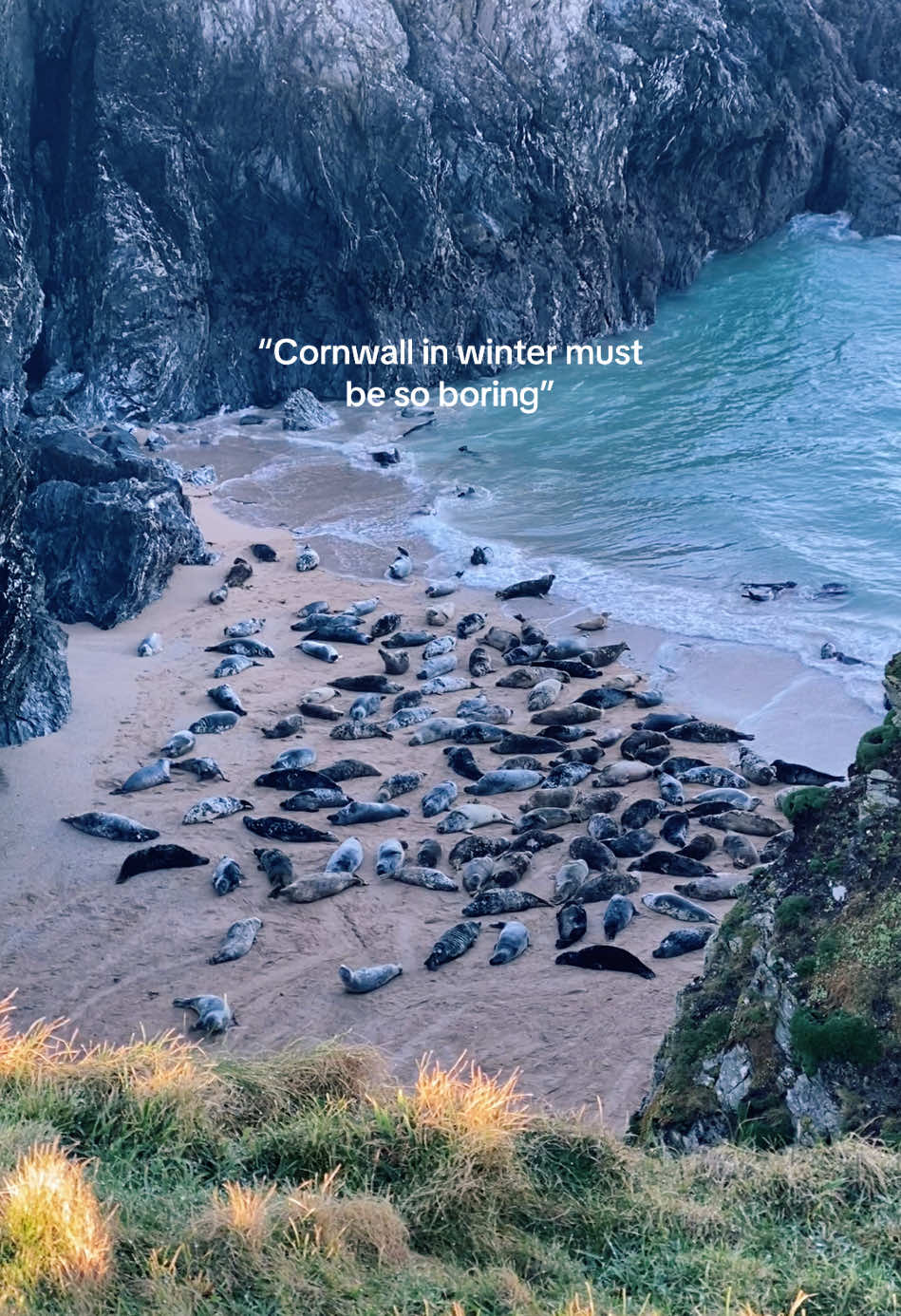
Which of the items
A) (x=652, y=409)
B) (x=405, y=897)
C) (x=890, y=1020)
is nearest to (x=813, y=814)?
(x=890, y=1020)

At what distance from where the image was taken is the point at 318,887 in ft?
34.0

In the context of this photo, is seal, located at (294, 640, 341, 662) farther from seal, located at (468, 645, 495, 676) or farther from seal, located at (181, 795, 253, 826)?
seal, located at (181, 795, 253, 826)

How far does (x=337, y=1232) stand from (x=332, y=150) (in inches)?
995

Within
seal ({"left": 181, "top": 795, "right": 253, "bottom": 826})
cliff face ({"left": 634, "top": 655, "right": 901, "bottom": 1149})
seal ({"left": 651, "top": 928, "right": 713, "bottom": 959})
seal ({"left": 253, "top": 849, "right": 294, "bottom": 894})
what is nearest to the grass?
cliff face ({"left": 634, "top": 655, "right": 901, "bottom": 1149})

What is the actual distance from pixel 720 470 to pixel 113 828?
14.3m

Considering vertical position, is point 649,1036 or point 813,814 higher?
point 813,814

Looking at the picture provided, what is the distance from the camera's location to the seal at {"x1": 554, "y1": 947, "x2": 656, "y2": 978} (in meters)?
9.19

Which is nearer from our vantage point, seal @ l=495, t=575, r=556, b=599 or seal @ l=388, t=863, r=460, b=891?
seal @ l=388, t=863, r=460, b=891

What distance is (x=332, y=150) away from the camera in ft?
88.4

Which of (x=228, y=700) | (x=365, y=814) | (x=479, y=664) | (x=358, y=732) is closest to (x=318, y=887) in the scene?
(x=365, y=814)

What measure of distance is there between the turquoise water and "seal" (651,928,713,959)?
6.06m

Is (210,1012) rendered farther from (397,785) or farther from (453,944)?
(397,785)

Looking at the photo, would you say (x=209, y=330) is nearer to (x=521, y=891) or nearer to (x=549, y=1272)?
(x=521, y=891)

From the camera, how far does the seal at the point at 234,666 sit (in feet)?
48.4
